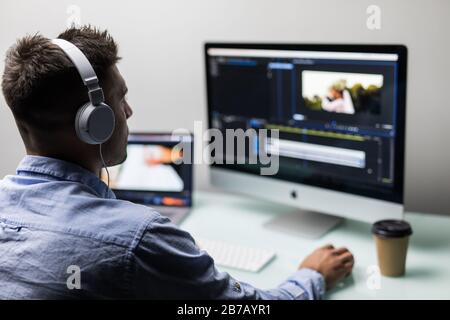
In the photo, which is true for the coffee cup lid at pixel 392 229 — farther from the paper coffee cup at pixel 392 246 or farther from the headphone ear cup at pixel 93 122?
the headphone ear cup at pixel 93 122

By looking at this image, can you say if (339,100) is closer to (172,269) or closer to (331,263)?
(331,263)

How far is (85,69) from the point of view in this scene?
1.02 m

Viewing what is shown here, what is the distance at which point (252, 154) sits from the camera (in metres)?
1.81

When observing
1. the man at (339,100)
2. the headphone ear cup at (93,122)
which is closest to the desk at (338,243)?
the man at (339,100)

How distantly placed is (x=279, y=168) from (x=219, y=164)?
20cm

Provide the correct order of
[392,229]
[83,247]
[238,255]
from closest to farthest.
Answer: [83,247] → [392,229] → [238,255]

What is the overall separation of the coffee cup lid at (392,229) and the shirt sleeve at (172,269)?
0.45 m

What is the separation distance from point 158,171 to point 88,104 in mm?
866

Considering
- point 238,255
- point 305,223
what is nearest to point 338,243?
point 305,223

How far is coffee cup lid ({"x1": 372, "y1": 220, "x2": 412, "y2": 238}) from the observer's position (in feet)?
4.71

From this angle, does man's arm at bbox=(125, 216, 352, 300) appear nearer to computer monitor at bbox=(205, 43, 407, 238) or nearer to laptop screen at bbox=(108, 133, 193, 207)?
computer monitor at bbox=(205, 43, 407, 238)

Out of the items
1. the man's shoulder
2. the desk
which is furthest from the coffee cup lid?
the man's shoulder
